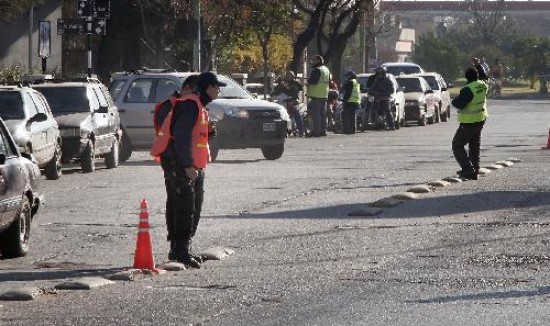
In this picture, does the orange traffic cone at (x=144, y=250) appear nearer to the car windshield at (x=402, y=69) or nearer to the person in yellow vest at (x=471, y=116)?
the person in yellow vest at (x=471, y=116)

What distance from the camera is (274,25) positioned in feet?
187

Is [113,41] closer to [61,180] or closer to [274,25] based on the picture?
[274,25]

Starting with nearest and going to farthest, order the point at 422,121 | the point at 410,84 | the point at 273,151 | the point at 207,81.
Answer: the point at 207,81 < the point at 273,151 < the point at 422,121 < the point at 410,84

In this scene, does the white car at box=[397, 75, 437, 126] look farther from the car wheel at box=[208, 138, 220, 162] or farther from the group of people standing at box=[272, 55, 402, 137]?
the car wheel at box=[208, 138, 220, 162]

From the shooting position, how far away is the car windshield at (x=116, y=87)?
32562mm

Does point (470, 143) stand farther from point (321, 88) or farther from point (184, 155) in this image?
point (321, 88)

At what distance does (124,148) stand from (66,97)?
9.69 ft

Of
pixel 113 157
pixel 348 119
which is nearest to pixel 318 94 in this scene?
pixel 348 119

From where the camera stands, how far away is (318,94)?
42.2 meters

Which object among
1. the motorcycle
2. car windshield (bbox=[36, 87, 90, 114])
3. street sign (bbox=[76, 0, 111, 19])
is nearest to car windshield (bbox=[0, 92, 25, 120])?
car windshield (bbox=[36, 87, 90, 114])

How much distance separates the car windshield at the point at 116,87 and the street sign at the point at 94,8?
5174 mm

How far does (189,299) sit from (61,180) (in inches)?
560

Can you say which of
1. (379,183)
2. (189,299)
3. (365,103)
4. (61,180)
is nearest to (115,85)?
(61,180)

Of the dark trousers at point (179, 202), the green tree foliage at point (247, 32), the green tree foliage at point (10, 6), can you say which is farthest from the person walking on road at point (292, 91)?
the dark trousers at point (179, 202)
